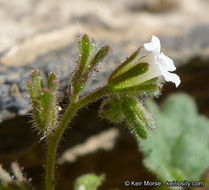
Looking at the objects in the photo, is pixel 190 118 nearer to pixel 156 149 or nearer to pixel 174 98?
pixel 174 98

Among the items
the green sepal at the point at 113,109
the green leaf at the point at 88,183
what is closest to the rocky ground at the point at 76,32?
the green sepal at the point at 113,109

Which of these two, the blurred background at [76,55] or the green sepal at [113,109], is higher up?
the blurred background at [76,55]

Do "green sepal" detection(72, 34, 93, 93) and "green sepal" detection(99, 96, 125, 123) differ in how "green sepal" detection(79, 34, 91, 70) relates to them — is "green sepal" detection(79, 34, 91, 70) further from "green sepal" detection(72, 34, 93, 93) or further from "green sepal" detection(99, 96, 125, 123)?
"green sepal" detection(99, 96, 125, 123)

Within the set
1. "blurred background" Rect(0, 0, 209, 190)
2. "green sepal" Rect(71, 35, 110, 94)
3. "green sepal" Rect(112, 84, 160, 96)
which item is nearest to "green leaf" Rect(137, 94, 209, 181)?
"blurred background" Rect(0, 0, 209, 190)

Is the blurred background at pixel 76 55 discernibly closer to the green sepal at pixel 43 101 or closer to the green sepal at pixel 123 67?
the green sepal at pixel 43 101

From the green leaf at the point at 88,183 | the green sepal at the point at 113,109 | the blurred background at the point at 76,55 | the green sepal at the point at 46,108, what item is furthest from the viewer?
the blurred background at the point at 76,55

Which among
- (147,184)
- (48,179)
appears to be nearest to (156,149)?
(147,184)

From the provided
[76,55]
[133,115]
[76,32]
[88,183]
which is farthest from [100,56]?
[76,32]
